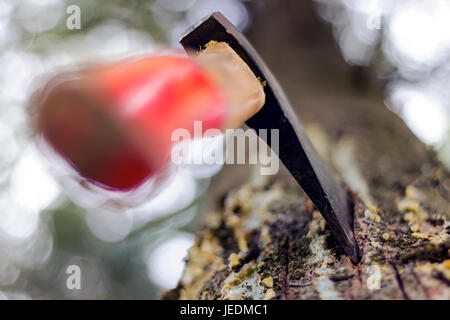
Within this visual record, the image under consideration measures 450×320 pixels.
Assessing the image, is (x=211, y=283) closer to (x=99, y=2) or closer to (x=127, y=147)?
(x=127, y=147)

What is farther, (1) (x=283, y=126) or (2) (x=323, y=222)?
(2) (x=323, y=222)

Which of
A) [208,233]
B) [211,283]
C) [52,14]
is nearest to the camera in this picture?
[211,283]

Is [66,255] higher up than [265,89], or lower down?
higher up

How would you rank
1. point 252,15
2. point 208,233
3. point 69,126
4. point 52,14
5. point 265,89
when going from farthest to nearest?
point 52,14 < point 252,15 < point 208,233 < point 265,89 < point 69,126

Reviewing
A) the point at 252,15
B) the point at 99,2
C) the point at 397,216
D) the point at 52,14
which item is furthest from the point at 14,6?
the point at 397,216

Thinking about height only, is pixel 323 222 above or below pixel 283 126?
below
